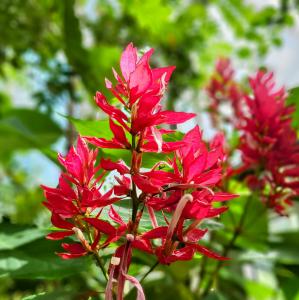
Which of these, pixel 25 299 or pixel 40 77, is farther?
pixel 40 77

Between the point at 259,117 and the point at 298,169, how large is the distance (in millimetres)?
99

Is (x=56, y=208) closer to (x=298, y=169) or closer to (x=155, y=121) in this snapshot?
(x=155, y=121)

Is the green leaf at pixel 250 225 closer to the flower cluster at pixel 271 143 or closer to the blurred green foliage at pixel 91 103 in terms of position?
the blurred green foliage at pixel 91 103

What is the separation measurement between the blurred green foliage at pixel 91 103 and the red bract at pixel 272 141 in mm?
47

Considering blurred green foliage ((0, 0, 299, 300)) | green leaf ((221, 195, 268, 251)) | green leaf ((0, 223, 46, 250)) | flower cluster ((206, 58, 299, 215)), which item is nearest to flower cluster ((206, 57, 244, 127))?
blurred green foliage ((0, 0, 299, 300))

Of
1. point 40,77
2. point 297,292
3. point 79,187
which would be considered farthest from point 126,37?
Result: point 79,187

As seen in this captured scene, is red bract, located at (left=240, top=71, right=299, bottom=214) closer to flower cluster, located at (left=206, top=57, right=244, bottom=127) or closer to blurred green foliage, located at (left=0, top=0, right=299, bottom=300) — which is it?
blurred green foliage, located at (left=0, top=0, right=299, bottom=300)

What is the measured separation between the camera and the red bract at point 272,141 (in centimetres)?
67

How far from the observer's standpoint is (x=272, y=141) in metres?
0.66

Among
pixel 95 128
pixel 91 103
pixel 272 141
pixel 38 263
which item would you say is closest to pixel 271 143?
pixel 272 141

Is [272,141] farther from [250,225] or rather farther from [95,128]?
[250,225]

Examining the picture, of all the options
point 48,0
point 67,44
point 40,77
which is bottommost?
point 67,44

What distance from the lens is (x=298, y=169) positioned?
67 centimetres

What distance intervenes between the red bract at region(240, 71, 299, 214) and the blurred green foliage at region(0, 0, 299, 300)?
47 millimetres
